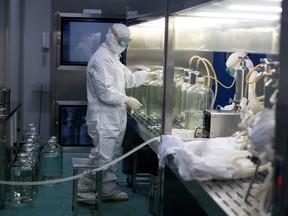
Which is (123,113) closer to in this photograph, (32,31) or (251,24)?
(251,24)

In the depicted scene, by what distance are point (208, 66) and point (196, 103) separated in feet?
1.17

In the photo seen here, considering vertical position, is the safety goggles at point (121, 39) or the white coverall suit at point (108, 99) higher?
the safety goggles at point (121, 39)

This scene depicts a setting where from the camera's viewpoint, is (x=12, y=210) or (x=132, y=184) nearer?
(x=12, y=210)

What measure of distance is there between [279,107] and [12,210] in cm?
281

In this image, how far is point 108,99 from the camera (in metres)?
3.49

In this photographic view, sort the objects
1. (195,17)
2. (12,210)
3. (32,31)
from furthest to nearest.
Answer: (32,31) < (12,210) < (195,17)

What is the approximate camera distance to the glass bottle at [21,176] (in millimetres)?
3500

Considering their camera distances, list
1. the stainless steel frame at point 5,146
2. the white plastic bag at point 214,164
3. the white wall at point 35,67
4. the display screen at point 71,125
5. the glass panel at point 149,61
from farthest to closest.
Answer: the white wall at point 35,67 → the display screen at point 71,125 → the stainless steel frame at point 5,146 → the glass panel at point 149,61 → the white plastic bag at point 214,164

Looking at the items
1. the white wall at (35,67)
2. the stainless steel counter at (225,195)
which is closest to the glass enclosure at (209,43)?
the stainless steel counter at (225,195)

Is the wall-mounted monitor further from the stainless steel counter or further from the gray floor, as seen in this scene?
the stainless steel counter

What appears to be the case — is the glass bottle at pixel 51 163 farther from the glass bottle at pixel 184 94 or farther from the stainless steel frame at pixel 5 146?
the glass bottle at pixel 184 94

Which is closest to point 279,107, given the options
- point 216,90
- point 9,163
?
point 216,90

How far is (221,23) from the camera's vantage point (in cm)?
222

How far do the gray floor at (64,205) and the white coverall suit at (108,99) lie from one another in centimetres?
19
